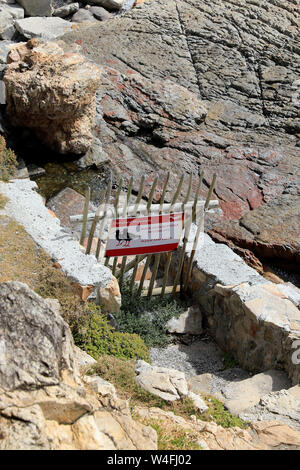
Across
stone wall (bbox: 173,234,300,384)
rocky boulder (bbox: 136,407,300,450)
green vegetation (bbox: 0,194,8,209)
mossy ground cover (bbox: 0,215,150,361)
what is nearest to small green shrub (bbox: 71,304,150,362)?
mossy ground cover (bbox: 0,215,150,361)

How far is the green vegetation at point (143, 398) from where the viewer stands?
5.58 m

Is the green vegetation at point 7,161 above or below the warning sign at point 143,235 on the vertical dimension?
below

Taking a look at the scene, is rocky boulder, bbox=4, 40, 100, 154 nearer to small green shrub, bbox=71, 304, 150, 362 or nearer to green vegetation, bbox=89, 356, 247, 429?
small green shrub, bbox=71, 304, 150, 362

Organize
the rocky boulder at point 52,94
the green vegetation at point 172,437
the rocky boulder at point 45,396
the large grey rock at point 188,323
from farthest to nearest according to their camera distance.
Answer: the rocky boulder at point 52,94, the large grey rock at point 188,323, the green vegetation at point 172,437, the rocky boulder at point 45,396

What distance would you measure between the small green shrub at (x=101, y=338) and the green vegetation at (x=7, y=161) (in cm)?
342

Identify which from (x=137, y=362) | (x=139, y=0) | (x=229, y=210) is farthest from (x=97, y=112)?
(x=139, y=0)

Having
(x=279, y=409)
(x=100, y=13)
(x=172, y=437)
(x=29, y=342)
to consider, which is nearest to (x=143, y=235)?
(x=279, y=409)

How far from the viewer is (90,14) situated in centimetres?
1697

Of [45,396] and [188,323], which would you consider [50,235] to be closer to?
[188,323]

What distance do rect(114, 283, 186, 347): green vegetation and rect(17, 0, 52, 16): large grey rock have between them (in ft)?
37.2

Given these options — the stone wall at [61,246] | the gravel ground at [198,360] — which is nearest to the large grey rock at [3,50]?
the stone wall at [61,246]

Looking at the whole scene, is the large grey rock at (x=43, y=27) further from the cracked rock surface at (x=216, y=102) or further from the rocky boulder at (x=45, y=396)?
the rocky boulder at (x=45, y=396)

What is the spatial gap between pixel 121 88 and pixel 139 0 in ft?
21.3

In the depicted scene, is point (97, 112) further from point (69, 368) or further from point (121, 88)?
point (69, 368)
